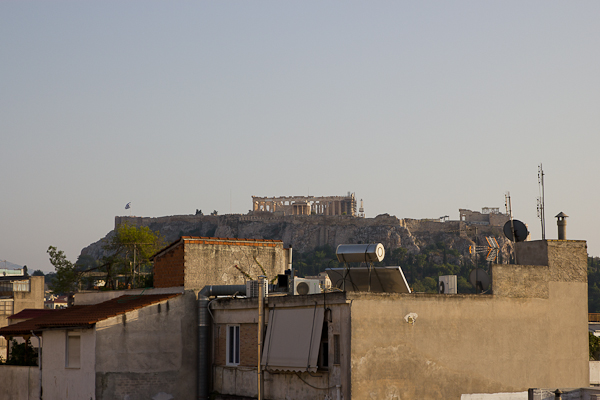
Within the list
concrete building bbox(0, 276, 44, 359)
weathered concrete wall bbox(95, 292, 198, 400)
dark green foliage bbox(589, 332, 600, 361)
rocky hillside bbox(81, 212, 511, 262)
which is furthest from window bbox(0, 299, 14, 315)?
rocky hillside bbox(81, 212, 511, 262)

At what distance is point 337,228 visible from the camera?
146 m

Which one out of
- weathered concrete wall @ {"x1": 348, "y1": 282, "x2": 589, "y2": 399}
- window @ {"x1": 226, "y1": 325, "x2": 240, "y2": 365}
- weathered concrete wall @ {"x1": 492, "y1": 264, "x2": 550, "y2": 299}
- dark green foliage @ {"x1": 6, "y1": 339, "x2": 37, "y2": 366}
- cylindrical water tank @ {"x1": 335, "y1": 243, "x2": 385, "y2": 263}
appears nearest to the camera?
weathered concrete wall @ {"x1": 348, "y1": 282, "x2": 589, "y2": 399}

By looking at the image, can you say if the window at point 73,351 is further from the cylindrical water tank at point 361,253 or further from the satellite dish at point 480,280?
the satellite dish at point 480,280

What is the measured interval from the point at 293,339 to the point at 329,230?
12992cm

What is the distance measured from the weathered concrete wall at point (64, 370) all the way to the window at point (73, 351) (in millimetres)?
100

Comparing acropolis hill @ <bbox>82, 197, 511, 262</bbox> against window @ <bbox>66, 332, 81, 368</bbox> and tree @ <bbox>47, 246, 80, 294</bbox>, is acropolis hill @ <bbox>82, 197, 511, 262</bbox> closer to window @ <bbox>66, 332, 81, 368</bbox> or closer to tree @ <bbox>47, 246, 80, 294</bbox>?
tree @ <bbox>47, 246, 80, 294</bbox>

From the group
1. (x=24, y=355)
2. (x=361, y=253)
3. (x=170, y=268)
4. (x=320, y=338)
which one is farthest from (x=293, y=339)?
(x=24, y=355)

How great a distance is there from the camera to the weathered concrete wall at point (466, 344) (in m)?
15.2

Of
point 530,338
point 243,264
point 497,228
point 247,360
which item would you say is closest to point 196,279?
point 243,264

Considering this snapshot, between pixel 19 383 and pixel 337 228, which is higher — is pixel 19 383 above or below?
below

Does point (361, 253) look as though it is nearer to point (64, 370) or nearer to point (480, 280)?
point (480, 280)

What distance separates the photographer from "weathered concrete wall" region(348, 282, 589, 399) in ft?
49.9

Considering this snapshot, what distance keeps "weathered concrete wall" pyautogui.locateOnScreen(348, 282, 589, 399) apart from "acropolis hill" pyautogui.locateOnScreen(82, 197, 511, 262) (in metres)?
112

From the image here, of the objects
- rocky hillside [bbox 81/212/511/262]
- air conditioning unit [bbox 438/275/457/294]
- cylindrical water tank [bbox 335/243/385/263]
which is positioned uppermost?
rocky hillside [bbox 81/212/511/262]
